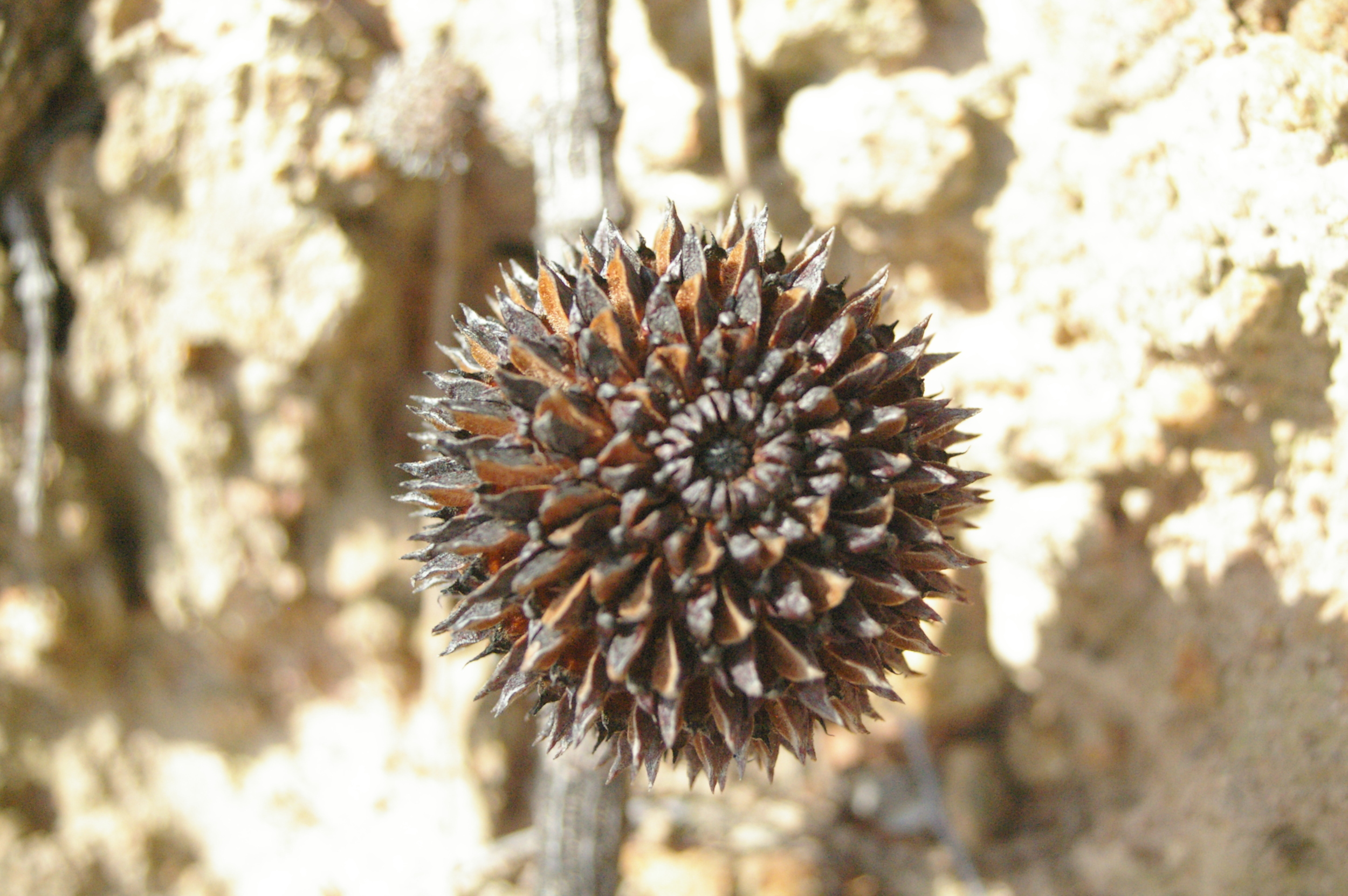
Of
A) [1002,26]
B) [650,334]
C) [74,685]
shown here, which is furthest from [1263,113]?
[74,685]

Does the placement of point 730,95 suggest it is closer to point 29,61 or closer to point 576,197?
point 576,197

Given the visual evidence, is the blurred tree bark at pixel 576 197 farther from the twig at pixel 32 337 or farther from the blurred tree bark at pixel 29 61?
the twig at pixel 32 337

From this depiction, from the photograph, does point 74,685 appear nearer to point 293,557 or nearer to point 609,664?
point 293,557

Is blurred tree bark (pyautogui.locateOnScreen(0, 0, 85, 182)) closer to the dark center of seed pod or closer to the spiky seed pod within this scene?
the spiky seed pod

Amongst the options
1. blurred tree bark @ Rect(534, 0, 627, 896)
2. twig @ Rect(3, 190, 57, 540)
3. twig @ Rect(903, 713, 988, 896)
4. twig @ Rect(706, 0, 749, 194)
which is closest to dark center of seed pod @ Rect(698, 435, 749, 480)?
blurred tree bark @ Rect(534, 0, 627, 896)

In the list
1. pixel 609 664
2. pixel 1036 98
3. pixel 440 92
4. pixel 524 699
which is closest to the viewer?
pixel 609 664

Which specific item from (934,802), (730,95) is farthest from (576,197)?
(934,802)
